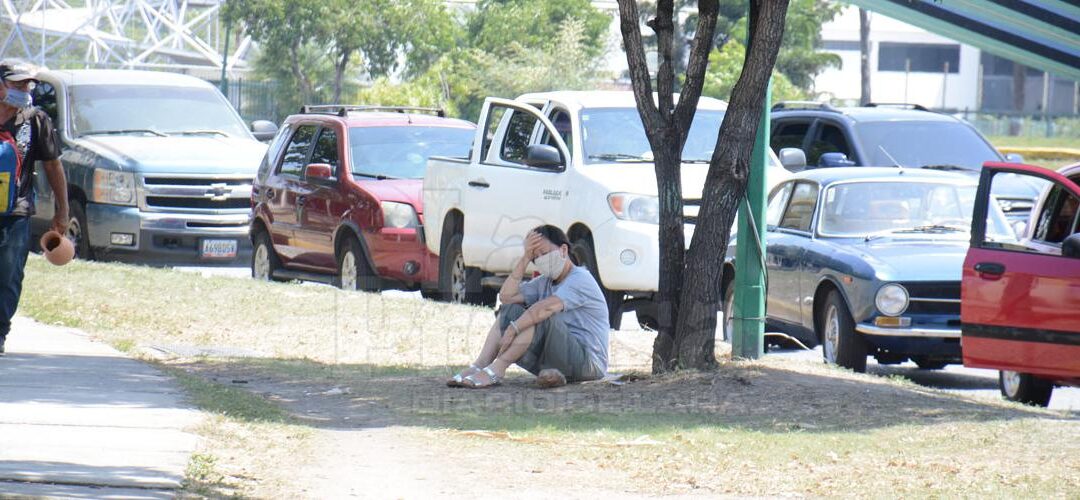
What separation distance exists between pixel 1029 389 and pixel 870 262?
1.63 m

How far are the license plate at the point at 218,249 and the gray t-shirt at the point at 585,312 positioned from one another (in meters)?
8.58

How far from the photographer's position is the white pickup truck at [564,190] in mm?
13008

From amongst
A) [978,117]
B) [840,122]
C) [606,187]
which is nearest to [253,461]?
[606,187]

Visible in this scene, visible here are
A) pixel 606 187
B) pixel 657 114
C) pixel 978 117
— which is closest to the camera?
pixel 657 114

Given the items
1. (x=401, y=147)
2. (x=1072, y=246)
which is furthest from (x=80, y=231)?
(x=1072, y=246)

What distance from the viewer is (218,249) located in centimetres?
1825

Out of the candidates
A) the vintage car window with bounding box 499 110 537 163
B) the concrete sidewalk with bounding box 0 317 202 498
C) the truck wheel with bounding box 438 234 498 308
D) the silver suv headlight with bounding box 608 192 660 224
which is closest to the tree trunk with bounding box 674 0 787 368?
the silver suv headlight with bounding box 608 192 660 224

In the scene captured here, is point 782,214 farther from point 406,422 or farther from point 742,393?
point 406,422

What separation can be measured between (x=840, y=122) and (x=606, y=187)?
201 inches

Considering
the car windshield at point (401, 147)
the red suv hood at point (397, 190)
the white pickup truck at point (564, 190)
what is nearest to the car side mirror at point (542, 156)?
the white pickup truck at point (564, 190)

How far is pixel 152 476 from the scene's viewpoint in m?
6.72

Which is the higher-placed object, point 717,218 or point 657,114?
point 657,114

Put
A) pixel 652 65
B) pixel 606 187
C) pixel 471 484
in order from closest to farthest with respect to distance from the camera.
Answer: pixel 471 484 → pixel 606 187 → pixel 652 65

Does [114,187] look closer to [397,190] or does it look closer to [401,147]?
[401,147]
